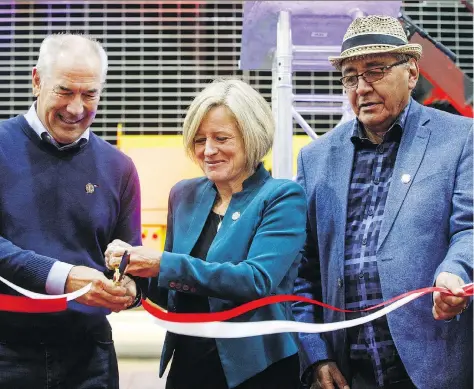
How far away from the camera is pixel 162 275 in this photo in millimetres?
1757

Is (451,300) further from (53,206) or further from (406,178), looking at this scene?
(53,206)

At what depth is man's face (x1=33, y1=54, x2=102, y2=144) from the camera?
2.09 meters

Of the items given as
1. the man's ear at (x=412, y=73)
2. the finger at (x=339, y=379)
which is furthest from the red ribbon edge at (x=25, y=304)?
the man's ear at (x=412, y=73)

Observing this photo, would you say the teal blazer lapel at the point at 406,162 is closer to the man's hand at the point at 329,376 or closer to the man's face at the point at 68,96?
the man's hand at the point at 329,376

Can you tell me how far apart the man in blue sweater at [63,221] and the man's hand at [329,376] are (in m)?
0.55

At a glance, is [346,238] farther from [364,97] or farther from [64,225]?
[64,225]

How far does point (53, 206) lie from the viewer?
205 centimetres


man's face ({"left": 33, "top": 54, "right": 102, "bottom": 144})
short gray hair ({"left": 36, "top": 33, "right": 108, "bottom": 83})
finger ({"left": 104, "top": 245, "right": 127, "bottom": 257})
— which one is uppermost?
short gray hair ({"left": 36, "top": 33, "right": 108, "bottom": 83})

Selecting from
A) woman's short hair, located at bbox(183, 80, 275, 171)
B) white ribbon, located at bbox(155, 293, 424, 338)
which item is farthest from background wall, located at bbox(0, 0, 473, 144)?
white ribbon, located at bbox(155, 293, 424, 338)

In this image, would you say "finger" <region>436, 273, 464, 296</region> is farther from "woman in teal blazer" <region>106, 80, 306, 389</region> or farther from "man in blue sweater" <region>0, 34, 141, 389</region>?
"man in blue sweater" <region>0, 34, 141, 389</region>

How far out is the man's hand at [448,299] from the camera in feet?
5.51

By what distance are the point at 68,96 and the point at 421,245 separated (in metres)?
1.09

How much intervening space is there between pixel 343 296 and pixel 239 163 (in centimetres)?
46

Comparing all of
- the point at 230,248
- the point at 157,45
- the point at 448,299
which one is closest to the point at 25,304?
the point at 230,248
